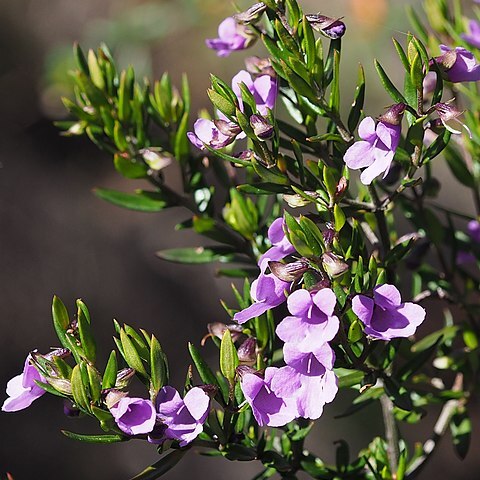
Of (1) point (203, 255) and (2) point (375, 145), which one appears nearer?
(2) point (375, 145)

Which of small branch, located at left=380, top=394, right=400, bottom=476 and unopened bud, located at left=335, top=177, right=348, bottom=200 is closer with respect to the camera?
unopened bud, located at left=335, top=177, right=348, bottom=200

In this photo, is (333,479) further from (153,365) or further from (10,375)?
(10,375)

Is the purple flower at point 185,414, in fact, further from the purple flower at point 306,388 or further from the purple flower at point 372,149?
the purple flower at point 372,149

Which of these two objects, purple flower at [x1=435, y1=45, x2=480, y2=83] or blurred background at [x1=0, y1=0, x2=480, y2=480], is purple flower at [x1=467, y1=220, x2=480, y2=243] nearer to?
purple flower at [x1=435, y1=45, x2=480, y2=83]

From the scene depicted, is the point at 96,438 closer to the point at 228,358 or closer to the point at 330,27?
the point at 228,358

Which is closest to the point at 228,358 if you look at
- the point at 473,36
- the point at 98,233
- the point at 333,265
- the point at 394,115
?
the point at 333,265

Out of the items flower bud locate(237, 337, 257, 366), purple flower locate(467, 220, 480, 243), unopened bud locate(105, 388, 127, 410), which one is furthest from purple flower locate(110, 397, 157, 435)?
purple flower locate(467, 220, 480, 243)
